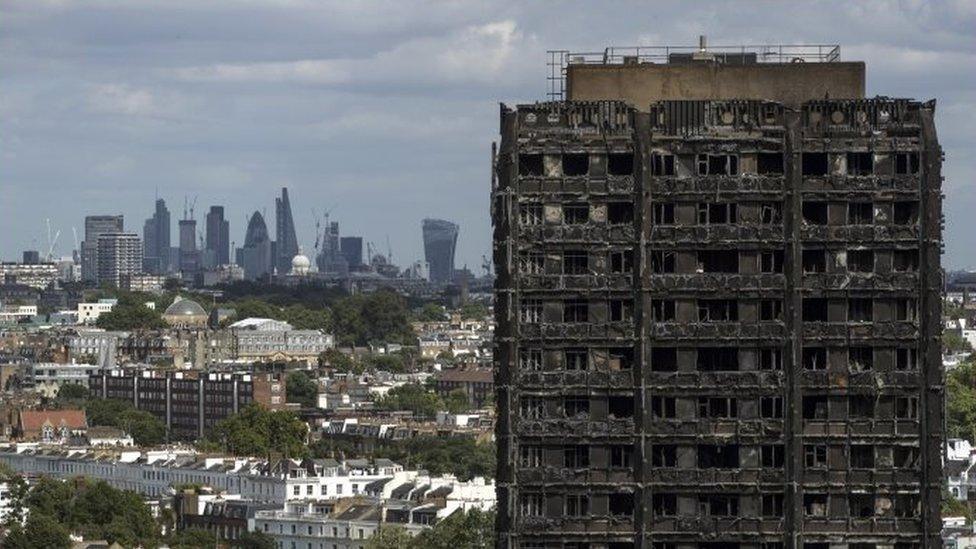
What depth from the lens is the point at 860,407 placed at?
9400 cm

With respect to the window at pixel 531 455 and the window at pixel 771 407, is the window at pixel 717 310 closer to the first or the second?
the window at pixel 771 407

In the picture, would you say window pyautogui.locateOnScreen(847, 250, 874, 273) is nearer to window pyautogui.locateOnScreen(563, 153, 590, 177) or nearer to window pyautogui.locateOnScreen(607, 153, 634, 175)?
window pyautogui.locateOnScreen(607, 153, 634, 175)

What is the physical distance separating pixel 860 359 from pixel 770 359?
2160 millimetres

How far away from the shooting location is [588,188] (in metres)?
94.4

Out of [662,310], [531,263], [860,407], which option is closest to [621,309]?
[662,310]

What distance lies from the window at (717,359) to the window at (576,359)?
2.75 metres

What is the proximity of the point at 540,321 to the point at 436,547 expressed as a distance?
99.2m

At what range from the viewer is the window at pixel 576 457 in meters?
93.9

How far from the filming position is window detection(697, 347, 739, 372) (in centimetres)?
9444

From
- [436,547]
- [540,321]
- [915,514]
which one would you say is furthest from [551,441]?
[436,547]

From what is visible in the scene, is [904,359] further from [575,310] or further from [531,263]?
[531,263]

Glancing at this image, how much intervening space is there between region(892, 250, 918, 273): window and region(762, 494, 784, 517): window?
20.4 feet

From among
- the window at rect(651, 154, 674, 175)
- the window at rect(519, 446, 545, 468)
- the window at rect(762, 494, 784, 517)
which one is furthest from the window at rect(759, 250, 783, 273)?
the window at rect(519, 446, 545, 468)

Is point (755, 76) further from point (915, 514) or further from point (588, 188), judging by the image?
point (915, 514)
